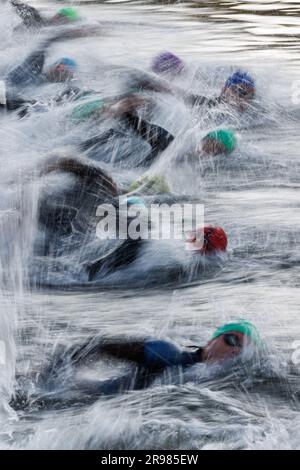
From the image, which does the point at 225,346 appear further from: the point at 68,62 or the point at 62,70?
the point at 68,62

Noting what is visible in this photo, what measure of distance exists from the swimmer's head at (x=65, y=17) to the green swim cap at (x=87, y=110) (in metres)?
1.98

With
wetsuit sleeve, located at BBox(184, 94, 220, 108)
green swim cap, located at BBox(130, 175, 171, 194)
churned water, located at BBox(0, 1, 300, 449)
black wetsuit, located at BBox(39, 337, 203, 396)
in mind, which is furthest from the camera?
wetsuit sleeve, located at BBox(184, 94, 220, 108)

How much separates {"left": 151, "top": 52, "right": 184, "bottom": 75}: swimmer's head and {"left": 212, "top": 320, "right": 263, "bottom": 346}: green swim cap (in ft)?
10.7

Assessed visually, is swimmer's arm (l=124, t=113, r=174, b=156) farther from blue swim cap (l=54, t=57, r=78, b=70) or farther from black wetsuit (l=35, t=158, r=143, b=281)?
blue swim cap (l=54, t=57, r=78, b=70)

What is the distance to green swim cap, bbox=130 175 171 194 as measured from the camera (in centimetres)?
464

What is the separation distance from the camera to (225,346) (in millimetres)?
3064

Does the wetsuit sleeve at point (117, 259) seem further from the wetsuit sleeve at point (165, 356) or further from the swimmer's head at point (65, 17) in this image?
the swimmer's head at point (65, 17)

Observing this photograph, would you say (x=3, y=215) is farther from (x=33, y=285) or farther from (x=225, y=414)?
(x=225, y=414)

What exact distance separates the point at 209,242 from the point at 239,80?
7.60 feet

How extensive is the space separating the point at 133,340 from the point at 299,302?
75 cm

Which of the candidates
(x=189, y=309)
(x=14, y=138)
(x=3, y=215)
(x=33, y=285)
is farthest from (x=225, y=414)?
(x=14, y=138)

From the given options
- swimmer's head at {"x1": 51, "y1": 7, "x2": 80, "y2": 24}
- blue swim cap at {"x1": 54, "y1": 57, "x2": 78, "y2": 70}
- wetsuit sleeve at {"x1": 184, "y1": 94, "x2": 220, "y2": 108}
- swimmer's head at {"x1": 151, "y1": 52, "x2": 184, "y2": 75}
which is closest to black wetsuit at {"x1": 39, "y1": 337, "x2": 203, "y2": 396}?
wetsuit sleeve at {"x1": 184, "y1": 94, "x2": 220, "y2": 108}

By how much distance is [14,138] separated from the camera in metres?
5.30
